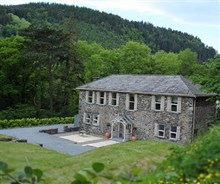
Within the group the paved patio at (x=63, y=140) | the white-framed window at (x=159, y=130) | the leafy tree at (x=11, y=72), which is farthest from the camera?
the leafy tree at (x=11, y=72)

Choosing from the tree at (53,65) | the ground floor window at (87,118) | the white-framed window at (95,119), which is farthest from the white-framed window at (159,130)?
the tree at (53,65)

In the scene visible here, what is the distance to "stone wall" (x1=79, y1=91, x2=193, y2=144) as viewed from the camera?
24.1 meters

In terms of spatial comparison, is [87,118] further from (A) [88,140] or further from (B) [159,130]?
(B) [159,130]

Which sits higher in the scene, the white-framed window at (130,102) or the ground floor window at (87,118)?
the white-framed window at (130,102)

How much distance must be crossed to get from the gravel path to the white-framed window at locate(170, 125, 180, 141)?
668cm

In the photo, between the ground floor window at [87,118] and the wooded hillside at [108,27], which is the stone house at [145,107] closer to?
the ground floor window at [87,118]

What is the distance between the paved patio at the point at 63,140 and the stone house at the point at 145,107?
1.88 metres

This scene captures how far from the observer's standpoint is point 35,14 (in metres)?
145

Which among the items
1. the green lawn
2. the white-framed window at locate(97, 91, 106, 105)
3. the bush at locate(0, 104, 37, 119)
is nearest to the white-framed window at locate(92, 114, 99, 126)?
the white-framed window at locate(97, 91, 106, 105)

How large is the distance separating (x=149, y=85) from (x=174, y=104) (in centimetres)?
333

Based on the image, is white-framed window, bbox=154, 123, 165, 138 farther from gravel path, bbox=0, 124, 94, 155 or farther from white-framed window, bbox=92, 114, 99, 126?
white-framed window, bbox=92, 114, 99, 126

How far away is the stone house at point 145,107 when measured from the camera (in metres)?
24.2

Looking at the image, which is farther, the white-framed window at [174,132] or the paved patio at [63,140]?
the white-framed window at [174,132]

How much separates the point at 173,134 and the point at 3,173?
24126mm
